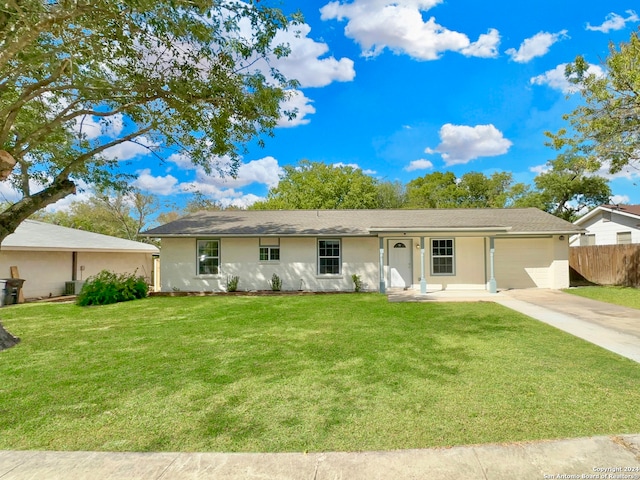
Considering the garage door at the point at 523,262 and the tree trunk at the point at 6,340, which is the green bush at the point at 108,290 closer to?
the tree trunk at the point at 6,340

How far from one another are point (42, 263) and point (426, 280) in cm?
1651

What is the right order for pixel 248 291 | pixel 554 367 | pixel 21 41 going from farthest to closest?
1. pixel 248 291
2. pixel 21 41
3. pixel 554 367

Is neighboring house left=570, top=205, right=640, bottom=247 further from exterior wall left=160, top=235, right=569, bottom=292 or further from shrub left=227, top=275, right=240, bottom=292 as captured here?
shrub left=227, top=275, right=240, bottom=292

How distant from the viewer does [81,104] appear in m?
9.21

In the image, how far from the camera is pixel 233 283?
13914 millimetres

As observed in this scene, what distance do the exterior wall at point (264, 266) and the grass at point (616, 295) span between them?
7573 mm

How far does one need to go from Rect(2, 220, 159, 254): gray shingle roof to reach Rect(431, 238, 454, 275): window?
604 inches

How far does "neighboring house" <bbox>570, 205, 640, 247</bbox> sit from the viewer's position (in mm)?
18188

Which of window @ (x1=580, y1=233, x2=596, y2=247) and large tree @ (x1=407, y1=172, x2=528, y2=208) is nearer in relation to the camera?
window @ (x1=580, y1=233, x2=596, y2=247)

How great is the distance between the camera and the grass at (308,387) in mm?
2941

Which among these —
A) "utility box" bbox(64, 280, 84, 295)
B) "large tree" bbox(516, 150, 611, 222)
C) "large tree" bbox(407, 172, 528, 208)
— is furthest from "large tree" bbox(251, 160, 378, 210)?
"utility box" bbox(64, 280, 84, 295)

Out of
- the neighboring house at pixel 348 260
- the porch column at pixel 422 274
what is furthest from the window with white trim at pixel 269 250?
the porch column at pixel 422 274

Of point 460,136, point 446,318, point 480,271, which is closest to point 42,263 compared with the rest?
point 446,318

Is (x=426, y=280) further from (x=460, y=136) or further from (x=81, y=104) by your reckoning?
(x=460, y=136)
